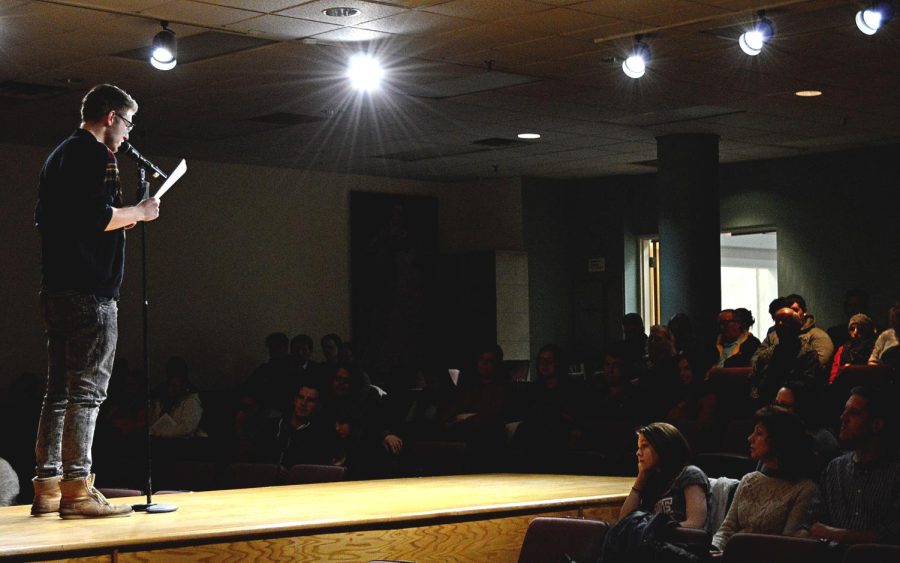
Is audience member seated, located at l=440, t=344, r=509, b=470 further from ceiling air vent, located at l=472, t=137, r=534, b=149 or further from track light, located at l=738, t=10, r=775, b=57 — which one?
ceiling air vent, located at l=472, t=137, r=534, b=149

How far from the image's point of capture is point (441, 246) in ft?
48.1

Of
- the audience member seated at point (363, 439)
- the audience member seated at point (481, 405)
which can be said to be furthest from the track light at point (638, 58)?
the audience member seated at point (363, 439)

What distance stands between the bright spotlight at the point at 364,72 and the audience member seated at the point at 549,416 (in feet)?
7.16

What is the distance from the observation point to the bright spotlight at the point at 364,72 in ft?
26.8

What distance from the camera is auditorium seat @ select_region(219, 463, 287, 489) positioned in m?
6.58

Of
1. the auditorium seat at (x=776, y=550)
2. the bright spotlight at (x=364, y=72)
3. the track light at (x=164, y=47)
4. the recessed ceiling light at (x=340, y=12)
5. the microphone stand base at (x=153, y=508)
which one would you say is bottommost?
the auditorium seat at (x=776, y=550)

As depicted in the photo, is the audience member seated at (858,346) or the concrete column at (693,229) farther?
the concrete column at (693,229)

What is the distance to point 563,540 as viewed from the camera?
14.6 ft

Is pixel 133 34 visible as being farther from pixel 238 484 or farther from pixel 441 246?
pixel 441 246

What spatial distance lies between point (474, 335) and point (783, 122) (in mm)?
4447

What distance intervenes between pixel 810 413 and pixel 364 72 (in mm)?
3869

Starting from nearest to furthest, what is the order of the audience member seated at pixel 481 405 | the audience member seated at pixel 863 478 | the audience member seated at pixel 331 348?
the audience member seated at pixel 863 478, the audience member seated at pixel 481 405, the audience member seated at pixel 331 348

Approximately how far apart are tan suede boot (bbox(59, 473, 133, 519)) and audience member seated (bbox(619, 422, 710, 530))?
6.55 feet

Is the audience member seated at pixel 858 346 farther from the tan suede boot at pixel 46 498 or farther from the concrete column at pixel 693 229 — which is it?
the tan suede boot at pixel 46 498
